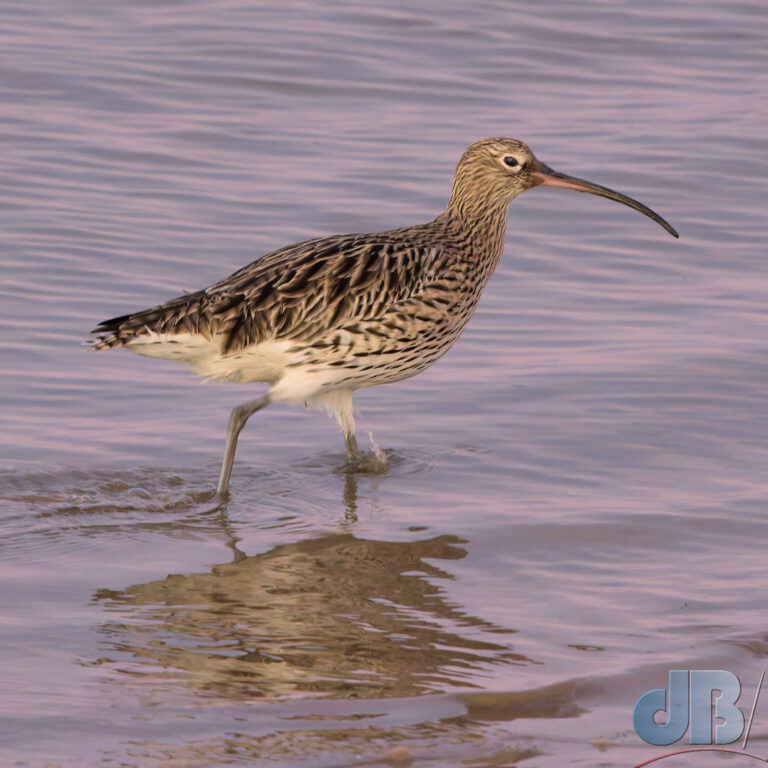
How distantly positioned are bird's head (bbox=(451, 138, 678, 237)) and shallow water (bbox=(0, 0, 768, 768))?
130 cm

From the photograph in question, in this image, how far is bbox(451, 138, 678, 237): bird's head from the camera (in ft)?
31.6

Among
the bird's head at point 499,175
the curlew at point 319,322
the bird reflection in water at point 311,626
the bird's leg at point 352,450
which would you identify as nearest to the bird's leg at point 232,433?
the curlew at point 319,322

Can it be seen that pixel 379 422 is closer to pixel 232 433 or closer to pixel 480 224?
pixel 480 224

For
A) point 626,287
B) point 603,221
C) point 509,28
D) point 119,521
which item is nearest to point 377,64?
point 509,28

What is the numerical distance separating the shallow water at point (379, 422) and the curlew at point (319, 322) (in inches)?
21.7

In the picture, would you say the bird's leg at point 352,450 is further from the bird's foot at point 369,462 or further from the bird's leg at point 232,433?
the bird's leg at point 232,433

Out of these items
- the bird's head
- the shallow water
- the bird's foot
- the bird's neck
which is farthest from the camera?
the bird's head

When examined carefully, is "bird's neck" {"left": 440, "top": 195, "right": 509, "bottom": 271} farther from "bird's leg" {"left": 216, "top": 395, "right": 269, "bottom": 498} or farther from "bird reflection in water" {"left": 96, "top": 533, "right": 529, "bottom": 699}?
"bird reflection in water" {"left": 96, "top": 533, "right": 529, "bottom": 699}

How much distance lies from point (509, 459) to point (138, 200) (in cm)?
573

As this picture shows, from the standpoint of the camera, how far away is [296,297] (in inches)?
342

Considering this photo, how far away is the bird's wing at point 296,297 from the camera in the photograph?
8.56m

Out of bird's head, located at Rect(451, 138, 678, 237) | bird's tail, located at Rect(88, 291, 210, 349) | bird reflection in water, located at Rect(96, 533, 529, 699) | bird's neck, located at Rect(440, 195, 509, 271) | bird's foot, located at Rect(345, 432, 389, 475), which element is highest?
bird's head, located at Rect(451, 138, 678, 237)

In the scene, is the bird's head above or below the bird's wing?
above

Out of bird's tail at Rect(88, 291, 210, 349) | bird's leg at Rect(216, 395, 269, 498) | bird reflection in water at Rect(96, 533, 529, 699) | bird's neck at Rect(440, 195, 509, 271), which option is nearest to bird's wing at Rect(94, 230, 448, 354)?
bird's tail at Rect(88, 291, 210, 349)
